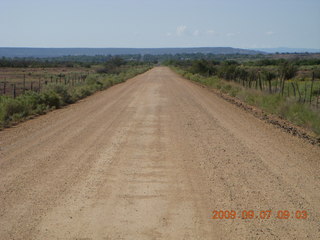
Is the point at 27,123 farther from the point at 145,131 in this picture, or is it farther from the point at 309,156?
the point at 309,156

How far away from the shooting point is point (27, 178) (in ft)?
26.0

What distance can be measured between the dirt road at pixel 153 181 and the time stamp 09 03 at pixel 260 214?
0.04 meters

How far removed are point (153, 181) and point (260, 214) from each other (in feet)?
7.79

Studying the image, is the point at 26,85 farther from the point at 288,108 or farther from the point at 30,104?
the point at 288,108

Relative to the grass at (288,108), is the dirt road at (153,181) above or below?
below

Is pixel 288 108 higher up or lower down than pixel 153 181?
higher up

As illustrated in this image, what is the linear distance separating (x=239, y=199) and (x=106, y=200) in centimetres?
229

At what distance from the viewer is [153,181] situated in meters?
7.69

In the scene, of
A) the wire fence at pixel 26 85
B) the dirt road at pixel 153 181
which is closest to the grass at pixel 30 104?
the wire fence at pixel 26 85
